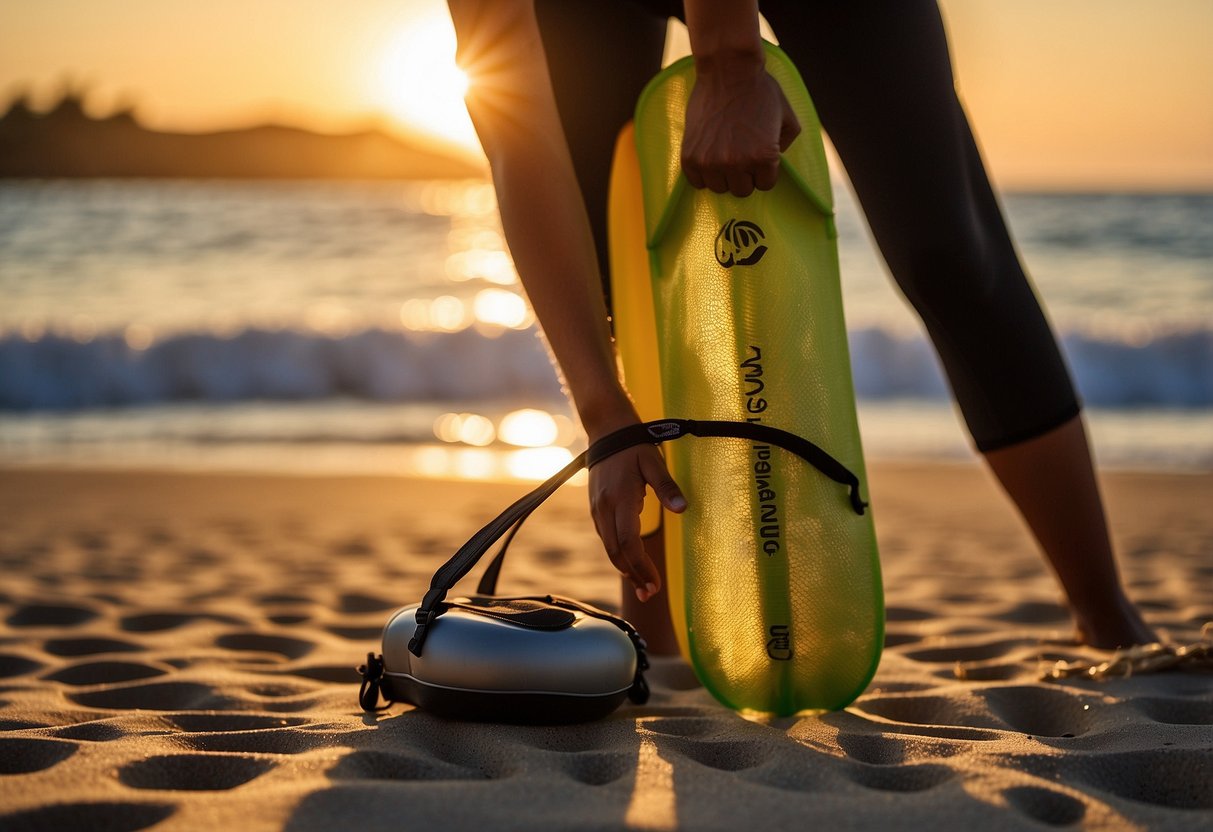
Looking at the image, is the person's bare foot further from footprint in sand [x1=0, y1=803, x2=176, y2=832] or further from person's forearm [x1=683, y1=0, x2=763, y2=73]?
footprint in sand [x1=0, y1=803, x2=176, y2=832]

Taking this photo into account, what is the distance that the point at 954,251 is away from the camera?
1.88 metres

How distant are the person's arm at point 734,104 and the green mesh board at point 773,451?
0.17ft

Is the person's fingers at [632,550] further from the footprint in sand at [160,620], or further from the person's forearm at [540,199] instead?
the footprint in sand at [160,620]

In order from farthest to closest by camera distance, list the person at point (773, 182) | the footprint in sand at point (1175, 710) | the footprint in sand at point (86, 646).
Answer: the footprint in sand at point (86, 646), the footprint in sand at point (1175, 710), the person at point (773, 182)

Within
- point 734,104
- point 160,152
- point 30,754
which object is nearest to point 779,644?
point 734,104

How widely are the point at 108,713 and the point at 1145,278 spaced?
45.7ft

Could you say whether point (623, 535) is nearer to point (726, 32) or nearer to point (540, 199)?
point (540, 199)

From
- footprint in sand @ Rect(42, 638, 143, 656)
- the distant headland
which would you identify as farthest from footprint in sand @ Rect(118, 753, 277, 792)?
the distant headland

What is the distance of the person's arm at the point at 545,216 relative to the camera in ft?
5.45

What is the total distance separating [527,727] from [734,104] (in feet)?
3.05

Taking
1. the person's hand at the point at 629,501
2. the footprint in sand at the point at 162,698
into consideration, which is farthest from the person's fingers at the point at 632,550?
the footprint in sand at the point at 162,698

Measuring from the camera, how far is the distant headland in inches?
1248

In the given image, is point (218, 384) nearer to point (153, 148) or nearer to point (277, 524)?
point (277, 524)

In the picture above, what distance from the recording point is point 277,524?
4156 millimetres
